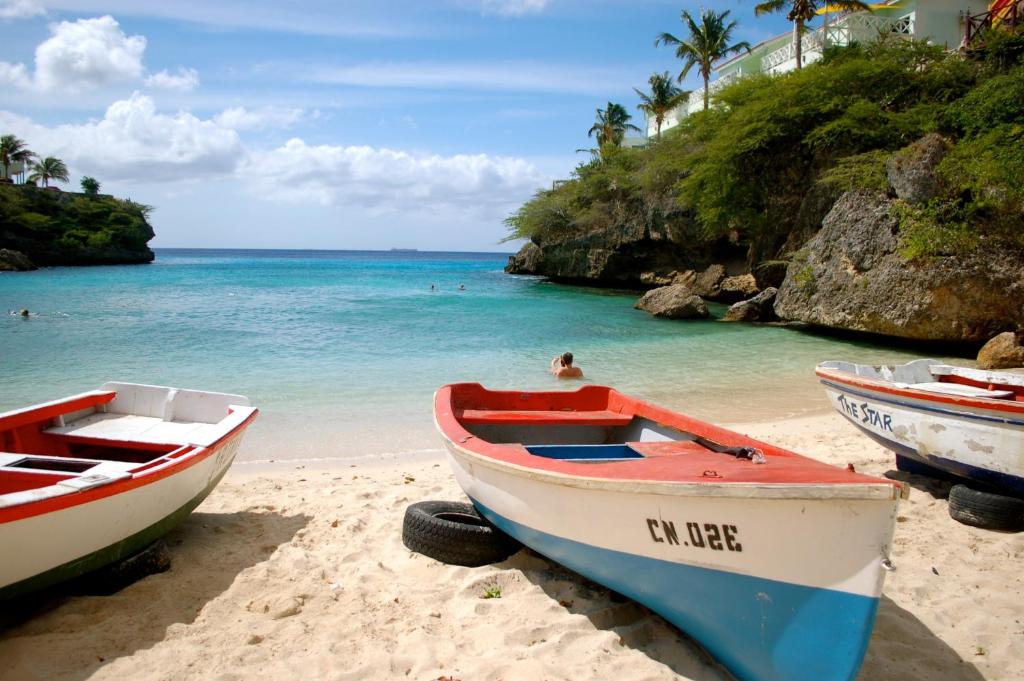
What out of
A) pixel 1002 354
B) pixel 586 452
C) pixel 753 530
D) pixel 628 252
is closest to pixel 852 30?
pixel 628 252

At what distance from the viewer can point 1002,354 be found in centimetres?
1229

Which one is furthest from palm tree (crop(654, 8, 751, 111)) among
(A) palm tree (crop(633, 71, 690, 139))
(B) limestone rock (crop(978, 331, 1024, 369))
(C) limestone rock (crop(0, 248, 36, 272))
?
(C) limestone rock (crop(0, 248, 36, 272))

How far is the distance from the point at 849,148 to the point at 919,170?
5526 millimetres

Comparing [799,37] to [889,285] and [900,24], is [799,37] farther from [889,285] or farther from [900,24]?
[889,285]

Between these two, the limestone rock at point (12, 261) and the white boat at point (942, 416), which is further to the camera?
the limestone rock at point (12, 261)

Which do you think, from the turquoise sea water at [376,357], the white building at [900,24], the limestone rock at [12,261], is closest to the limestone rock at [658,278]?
the turquoise sea water at [376,357]

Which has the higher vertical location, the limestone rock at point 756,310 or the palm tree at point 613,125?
the palm tree at point 613,125

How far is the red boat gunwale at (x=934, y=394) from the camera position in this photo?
16.0ft

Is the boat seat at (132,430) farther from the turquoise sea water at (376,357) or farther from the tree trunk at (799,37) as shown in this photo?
the tree trunk at (799,37)

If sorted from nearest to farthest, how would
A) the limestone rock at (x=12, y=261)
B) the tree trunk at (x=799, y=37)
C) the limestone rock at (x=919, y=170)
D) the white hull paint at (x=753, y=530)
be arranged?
the white hull paint at (x=753, y=530), the limestone rock at (x=919, y=170), the tree trunk at (x=799, y=37), the limestone rock at (x=12, y=261)

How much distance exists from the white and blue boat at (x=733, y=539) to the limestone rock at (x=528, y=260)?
121 ft

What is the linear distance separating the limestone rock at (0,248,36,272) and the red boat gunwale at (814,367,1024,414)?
5920cm

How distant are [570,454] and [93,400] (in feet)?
15.2

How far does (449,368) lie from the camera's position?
1380 centimetres
